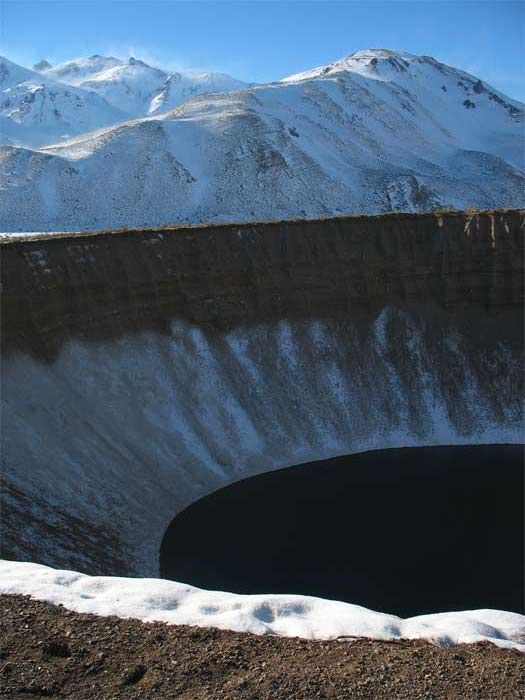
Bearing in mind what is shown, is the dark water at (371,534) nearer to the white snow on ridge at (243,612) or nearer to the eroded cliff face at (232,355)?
the eroded cliff face at (232,355)

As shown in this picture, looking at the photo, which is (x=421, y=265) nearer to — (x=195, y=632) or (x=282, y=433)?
(x=282, y=433)

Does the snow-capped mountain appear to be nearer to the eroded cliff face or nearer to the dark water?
the eroded cliff face

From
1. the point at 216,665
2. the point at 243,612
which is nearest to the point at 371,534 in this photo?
the point at 243,612

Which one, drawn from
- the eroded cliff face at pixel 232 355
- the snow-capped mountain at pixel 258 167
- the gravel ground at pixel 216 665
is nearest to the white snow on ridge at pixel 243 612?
the gravel ground at pixel 216 665

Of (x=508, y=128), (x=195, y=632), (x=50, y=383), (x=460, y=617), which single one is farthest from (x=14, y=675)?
(x=508, y=128)

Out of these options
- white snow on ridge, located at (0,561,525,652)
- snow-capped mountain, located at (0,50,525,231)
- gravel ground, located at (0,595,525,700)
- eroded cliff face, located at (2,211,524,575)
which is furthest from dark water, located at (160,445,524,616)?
snow-capped mountain, located at (0,50,525,231)

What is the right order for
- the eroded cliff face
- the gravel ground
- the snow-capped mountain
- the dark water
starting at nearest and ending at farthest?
the gravel ground → the dark water → the eroded cliff face → the snow-capped mountain

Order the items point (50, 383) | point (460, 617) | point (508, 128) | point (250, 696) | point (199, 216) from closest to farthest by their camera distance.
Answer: point (250, 696)
point (460, 617)
point (50, 383)
point (199, 216)
point (508, 128)
